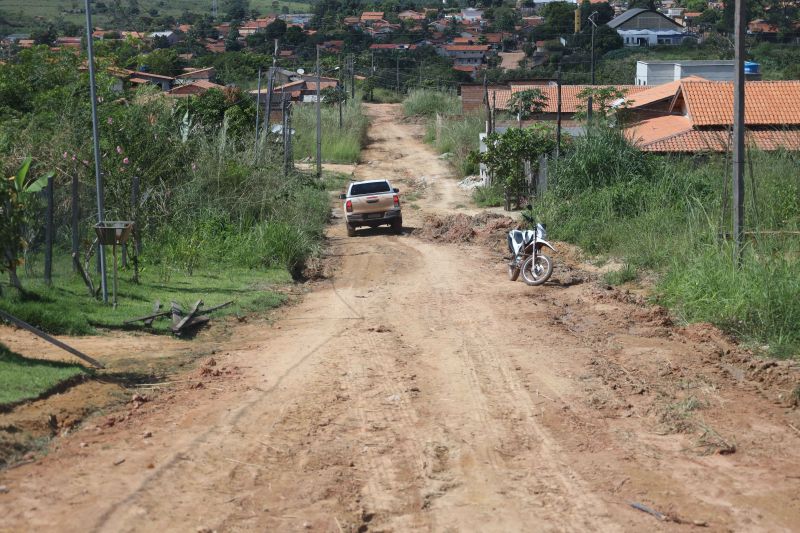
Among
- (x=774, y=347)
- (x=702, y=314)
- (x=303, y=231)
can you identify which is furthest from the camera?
(x=303, y=231)

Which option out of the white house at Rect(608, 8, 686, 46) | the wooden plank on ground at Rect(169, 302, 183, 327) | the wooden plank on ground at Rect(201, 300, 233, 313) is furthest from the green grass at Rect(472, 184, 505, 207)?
the white house at Rect(608, 8, 686, 46)

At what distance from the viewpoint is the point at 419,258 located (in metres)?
22.4

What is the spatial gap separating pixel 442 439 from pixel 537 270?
32.3ft

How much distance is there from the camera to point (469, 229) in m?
26.7

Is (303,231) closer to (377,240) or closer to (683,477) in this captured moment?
(377,240)

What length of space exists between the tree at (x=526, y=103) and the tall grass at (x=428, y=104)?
2575 centimetres

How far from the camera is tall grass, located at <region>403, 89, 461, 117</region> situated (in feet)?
231

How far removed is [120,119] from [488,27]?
125 m

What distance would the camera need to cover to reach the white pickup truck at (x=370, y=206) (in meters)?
27.5

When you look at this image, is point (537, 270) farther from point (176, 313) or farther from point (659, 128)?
point (659, 128)

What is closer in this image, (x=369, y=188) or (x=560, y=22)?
(x=369, y=188)

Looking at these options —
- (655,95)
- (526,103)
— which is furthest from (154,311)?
(526,103)

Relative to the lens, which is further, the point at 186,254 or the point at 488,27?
the point at 488,27

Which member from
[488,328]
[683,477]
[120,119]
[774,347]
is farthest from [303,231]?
[683,477]
